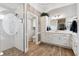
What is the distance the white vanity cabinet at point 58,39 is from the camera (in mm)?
1641

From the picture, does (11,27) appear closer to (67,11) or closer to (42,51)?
(42,51)

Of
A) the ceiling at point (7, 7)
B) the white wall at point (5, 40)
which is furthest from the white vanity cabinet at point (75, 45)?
the ceiling at point (7, 7)

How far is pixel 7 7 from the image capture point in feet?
5.11

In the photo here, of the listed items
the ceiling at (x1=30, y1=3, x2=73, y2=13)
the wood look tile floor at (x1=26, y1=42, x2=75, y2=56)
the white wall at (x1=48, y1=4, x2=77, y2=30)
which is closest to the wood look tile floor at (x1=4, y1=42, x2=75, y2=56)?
the wood look tile floor at (x1=26, y1=42, x2=75, y2=56)

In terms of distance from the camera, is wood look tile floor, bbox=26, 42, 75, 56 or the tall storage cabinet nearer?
wood look tile floor, bbox=26, 42, 75, 56

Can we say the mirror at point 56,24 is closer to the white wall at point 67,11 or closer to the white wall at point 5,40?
the white wall at point 67,11

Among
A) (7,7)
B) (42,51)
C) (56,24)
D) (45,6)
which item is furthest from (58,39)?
(7,7)

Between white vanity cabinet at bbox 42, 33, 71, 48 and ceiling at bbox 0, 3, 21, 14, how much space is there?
908 millimetres

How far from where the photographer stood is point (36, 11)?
1670mm

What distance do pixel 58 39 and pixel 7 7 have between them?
4.16 feet

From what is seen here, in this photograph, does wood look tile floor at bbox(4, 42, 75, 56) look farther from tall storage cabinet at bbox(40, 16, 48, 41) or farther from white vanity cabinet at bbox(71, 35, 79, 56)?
tall storage cabinet at bbox(40, 16, 48, 41)

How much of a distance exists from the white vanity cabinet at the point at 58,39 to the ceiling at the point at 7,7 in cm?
91

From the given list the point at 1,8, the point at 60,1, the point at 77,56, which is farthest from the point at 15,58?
the point at 60,1

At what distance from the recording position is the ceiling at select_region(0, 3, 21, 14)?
1530mm
